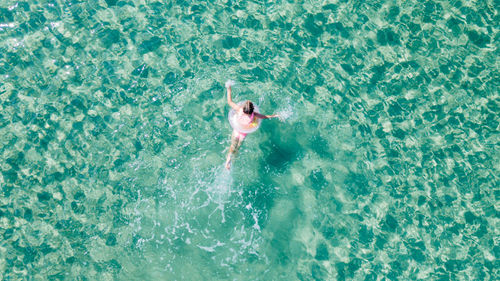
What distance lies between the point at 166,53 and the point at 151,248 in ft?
12.4

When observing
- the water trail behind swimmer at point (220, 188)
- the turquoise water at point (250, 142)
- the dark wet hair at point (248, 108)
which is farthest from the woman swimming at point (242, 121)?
the turquoise water at point (250, 142)

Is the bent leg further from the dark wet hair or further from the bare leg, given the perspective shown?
the dark wet hair

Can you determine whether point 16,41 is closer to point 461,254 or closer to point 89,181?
point 89,181

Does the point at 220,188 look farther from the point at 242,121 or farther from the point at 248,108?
the point at 248,108

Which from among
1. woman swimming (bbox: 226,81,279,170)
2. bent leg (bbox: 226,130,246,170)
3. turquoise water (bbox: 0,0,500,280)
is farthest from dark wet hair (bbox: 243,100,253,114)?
turquoise water (bbox: 0,0,500,280)

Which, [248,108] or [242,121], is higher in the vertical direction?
[248,108]

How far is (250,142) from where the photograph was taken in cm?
833

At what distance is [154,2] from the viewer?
928 cm

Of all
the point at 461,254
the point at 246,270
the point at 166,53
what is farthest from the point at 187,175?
the point at 461,254

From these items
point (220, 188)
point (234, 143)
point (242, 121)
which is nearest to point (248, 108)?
point (242, 121)

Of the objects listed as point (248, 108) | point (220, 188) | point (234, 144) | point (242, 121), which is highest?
point (248, 108)

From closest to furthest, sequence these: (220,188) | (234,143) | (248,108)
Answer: (248,108), (234,143), (220,188)

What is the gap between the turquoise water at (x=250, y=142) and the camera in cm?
777

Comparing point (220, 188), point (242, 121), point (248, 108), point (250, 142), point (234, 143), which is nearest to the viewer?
point (248, 108)
